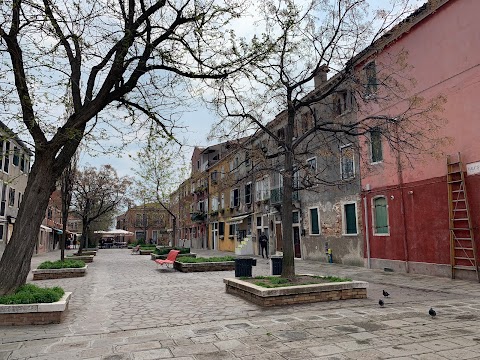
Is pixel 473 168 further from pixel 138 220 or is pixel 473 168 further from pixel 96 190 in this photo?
pixel 138 220

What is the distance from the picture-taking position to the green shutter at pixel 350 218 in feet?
55.2

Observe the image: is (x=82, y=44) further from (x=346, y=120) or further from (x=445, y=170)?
(x=346, y=120)

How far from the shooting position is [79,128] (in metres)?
7.64

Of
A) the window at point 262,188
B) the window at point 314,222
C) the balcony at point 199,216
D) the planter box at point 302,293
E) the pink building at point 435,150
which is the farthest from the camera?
the balcony at point 199,216

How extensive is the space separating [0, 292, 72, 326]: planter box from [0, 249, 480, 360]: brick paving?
181 mm

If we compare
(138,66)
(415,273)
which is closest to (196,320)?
(138,66)

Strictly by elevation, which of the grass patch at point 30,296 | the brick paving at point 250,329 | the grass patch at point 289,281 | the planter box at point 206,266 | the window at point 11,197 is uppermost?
the window at point 11,197

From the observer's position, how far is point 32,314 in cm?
642

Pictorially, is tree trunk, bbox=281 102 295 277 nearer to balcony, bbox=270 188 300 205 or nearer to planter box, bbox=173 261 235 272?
planter box, bbox=173 261 235 272

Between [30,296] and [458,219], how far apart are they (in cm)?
1144

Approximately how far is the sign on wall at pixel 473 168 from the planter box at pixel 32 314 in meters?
11.3

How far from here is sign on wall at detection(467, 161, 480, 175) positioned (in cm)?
1114

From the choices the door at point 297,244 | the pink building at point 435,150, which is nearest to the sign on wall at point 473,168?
the pink building at point 435,150

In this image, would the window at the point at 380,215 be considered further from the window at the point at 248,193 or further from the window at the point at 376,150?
the window at the point at 248,193
